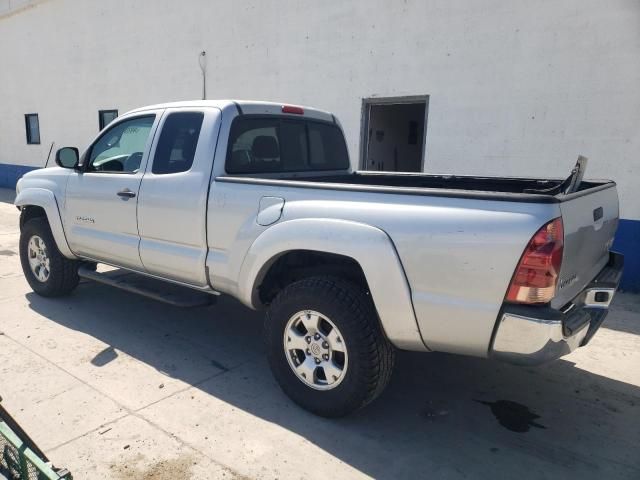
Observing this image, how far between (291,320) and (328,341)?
283mm

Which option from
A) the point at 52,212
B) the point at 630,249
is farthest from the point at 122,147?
the point at 630,249

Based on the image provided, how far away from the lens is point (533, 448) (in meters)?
2.74

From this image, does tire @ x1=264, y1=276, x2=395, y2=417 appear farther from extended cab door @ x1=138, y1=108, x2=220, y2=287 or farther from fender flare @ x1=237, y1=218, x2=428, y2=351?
extended cab door @ x1=138, y1=108, x2=220, y2=287

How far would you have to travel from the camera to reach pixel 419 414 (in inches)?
120

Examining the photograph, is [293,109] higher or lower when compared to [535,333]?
higher

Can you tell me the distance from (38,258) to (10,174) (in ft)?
42.7

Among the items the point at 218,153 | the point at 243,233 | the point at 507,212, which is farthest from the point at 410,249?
the point at 218,153

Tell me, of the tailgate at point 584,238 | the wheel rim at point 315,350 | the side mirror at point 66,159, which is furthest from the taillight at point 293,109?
the tailgate at point 584,238

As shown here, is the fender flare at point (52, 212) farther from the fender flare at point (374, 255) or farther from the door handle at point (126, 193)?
the fender flare at point (374, 255)

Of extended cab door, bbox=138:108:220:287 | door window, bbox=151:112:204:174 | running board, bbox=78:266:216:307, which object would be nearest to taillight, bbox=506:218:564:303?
extended cab door, bbox=138:108:220:287

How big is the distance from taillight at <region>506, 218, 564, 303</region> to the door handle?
2906mm

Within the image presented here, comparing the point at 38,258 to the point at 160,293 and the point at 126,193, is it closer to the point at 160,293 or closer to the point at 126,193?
the point at 126,193

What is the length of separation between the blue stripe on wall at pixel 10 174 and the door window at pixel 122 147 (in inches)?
499

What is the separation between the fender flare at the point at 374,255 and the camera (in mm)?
2527
